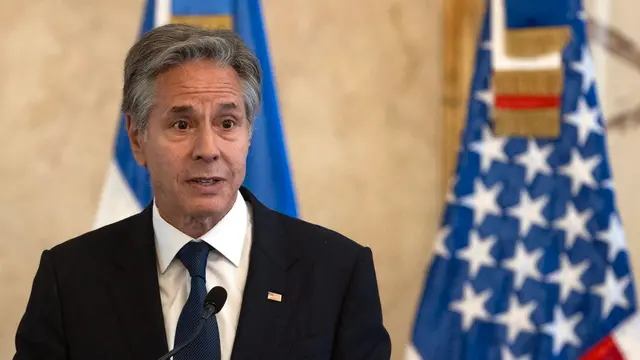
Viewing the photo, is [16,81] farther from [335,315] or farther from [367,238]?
[335,315]

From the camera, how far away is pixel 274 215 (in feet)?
5.53

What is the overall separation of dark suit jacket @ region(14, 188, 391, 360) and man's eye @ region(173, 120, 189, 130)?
0.24 meters

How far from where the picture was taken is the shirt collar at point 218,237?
159 centimetres

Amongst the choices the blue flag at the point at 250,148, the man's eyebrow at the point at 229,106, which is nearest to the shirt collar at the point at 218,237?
the man's eyebrow at the point at 229,106

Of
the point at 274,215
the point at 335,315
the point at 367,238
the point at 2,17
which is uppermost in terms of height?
the point at 2,17

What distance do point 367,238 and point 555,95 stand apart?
1197mm

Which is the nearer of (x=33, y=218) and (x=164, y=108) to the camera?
(x=164, y=108)

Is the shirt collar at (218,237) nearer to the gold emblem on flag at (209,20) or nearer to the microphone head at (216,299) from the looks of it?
the microphone head at (216,299)

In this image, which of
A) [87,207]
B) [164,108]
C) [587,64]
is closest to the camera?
[164,108]

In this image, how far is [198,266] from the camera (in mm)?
1550

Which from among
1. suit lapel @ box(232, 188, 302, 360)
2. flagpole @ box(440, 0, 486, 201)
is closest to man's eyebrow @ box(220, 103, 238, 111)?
suit lapel @ box(232, 188, 302, 360)

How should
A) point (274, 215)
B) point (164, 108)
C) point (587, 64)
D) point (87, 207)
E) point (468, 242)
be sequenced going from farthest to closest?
point (87, 207)
point (468, 242)
point (587, 64)
point (274, 215)
point (164, 108)

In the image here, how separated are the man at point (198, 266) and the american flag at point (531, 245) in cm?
147

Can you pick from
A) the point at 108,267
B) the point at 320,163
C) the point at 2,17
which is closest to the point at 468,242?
the point at 320,163
